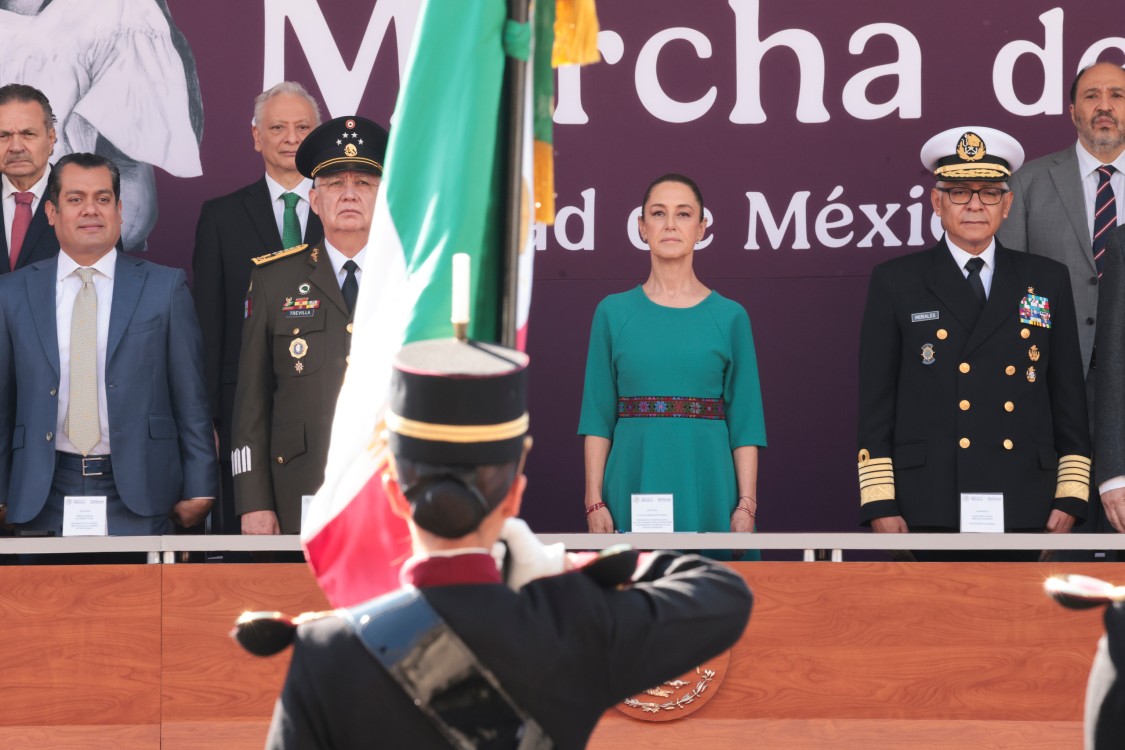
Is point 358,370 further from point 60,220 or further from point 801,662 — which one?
point 60,220

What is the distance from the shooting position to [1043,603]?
4574 mm

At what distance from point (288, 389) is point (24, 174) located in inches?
62.5

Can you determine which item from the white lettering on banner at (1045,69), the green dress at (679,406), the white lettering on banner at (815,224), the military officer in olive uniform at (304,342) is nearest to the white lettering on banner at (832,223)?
the white lettering on banner at (815,224)

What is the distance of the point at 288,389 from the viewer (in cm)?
502

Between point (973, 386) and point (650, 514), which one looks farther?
point (973, 386)

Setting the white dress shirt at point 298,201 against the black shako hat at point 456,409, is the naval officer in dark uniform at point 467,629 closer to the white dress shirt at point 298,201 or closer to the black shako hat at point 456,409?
the black shako hat at point 456,409

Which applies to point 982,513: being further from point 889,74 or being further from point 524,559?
point 524,559

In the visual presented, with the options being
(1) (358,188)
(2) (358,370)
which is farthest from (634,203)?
(2) (358,370)

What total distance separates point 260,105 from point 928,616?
9.76ft

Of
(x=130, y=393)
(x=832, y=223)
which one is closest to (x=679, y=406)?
(x=832, y=223)

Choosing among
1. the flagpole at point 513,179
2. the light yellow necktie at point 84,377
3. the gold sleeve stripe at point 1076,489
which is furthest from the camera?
the light yellow necktie at point 84,377

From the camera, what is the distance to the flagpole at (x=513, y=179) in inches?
107

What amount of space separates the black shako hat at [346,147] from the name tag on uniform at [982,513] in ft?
6.55

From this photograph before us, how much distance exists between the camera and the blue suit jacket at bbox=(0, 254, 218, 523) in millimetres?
5012
